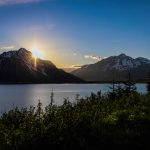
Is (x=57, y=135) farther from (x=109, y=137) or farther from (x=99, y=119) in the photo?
(x=99, y=119)

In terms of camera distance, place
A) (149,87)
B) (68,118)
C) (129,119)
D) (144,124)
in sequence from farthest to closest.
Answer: (149,87) < (129,119) < (144,124) < (68,118)

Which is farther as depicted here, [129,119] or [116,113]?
[116,113]

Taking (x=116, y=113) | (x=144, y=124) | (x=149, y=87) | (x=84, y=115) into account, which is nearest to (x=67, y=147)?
(x=84, y=115)

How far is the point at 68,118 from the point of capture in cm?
1322

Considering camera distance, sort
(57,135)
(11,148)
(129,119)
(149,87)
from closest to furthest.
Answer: (11,148), (57,135), (129,119), (149,87)

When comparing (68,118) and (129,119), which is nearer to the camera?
(68,118)

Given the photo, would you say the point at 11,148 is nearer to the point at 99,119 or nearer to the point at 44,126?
the point at 44,126

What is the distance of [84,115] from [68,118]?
1.30 meters

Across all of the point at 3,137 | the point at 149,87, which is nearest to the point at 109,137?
the point at 3,137

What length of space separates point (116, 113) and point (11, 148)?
6.88 meters

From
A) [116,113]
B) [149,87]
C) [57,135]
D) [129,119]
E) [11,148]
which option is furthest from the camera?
[149,87]

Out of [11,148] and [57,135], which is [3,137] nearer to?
[11,148]

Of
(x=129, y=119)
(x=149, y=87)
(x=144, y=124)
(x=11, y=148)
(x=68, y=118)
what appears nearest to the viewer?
(x=11, y=148)

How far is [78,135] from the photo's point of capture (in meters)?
12.0
